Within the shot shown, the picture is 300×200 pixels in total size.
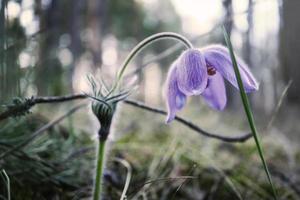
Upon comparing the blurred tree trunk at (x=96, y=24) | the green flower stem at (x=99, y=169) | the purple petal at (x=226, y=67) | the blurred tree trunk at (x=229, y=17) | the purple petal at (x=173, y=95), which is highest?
the blurred tree trunk at (x=96, y=24)

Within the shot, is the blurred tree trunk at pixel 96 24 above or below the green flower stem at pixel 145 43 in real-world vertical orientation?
above

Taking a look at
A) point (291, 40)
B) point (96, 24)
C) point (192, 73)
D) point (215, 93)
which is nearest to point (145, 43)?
point (192, 73)

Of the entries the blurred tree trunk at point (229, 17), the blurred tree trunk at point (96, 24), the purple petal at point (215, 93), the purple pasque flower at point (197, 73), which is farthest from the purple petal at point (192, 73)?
the blurred tree trunk at point (96, 24)

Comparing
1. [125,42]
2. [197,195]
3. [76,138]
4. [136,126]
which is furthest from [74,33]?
[125,42]

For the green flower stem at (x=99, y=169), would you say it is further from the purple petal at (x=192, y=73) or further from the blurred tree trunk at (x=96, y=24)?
the blurred tree trunk at (x=96, y=24)

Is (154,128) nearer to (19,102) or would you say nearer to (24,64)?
(24,64)

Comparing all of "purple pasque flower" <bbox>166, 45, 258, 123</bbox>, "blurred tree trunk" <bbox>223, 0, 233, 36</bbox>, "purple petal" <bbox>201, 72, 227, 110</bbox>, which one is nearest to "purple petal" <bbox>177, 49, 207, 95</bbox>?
"purple pasque flower" <bbox>166, 45, 258, 123</bbox>

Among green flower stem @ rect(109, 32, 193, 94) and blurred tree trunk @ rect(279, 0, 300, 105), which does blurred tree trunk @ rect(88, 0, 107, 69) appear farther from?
green flower stem @ rect(109, 32, 193, 94)
